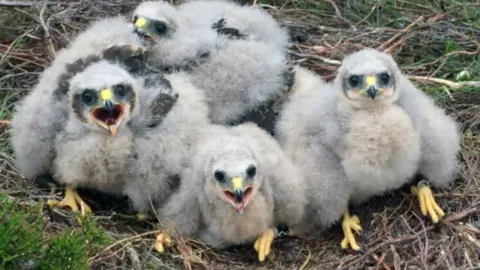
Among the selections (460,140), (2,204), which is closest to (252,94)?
(460,140)

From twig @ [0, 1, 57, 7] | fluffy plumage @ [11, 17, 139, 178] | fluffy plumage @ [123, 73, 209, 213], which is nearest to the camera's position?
fluffy plumage @ [123, 73, 209, 213]

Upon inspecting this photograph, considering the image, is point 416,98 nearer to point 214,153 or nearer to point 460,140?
point 460,140

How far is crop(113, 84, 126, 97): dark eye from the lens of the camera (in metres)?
4.66

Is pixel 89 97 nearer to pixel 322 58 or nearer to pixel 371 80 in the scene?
pixel 371 80

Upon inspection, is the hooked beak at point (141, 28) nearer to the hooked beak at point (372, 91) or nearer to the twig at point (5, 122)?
the twig at point (5, 122)

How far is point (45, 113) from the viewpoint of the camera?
488 centimetres

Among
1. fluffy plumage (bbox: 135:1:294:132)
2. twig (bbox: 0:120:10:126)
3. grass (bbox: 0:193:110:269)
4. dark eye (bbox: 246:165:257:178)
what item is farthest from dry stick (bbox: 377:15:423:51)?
grass (bbox: 0:193:110:269)

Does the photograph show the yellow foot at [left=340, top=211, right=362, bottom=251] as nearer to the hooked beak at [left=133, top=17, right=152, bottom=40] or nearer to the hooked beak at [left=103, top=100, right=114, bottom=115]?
the hooked beak at [left=103, top=100, right=114, bottom=115]

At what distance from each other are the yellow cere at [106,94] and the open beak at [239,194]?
718mm

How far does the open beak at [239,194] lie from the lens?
4.39 m

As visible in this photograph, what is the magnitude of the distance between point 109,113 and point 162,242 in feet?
2.26

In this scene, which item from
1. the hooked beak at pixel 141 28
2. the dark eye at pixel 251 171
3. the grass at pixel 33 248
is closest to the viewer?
the grass at pixel 33 248

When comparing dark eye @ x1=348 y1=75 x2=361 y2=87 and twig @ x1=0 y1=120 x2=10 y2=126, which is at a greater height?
dark eye @ x1=348 y1=75 x2=361 y2=87

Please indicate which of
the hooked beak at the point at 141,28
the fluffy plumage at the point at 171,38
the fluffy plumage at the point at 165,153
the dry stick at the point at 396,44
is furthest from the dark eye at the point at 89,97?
the dry stick at the point at 396,44
